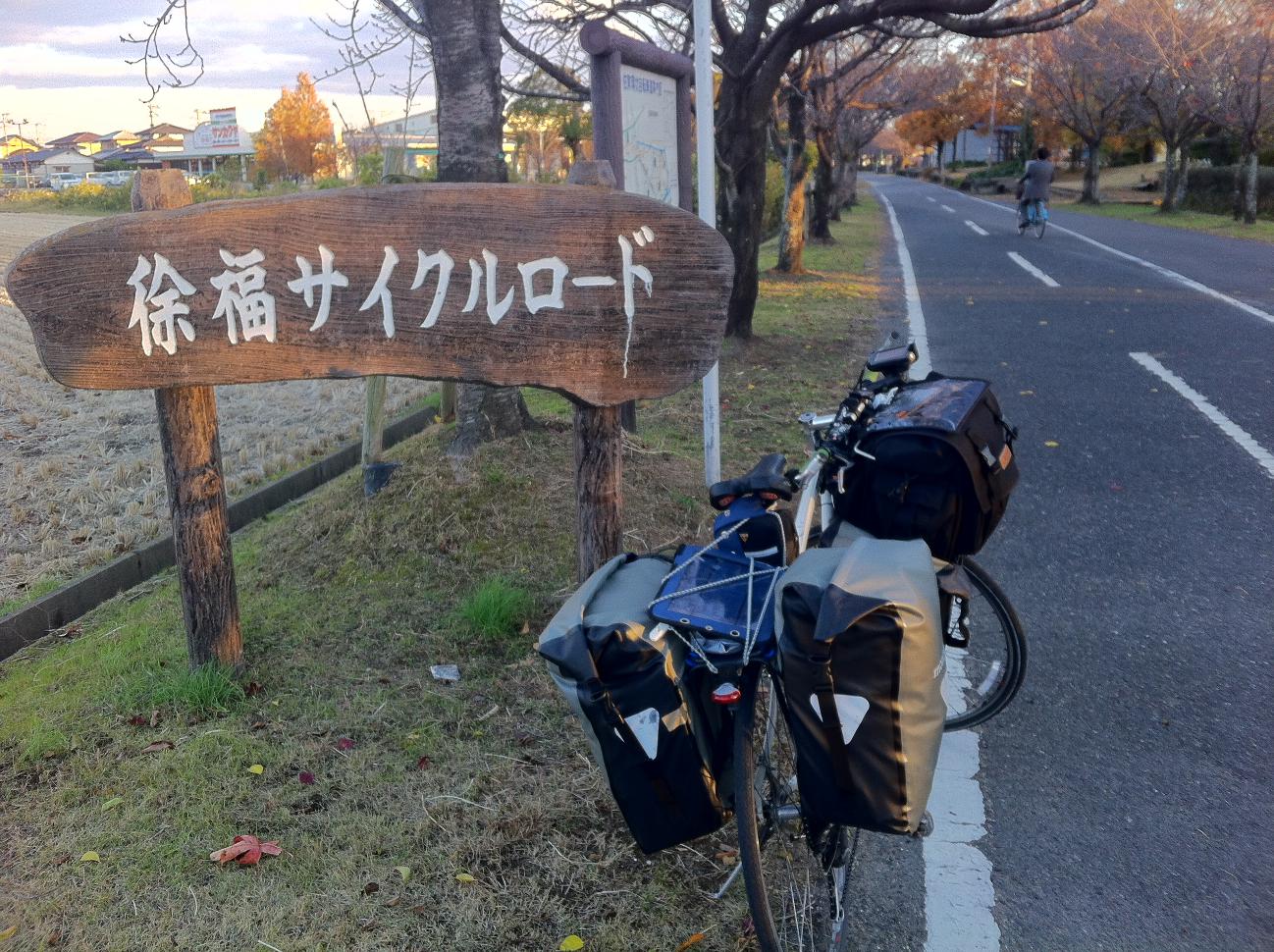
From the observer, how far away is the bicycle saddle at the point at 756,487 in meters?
2.67

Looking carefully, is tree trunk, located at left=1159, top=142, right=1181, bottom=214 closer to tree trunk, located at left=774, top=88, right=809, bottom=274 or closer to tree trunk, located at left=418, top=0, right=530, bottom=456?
tree trunk, located at left=774, top=88, right=809, bottom=274

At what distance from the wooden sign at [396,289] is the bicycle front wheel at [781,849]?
1264 millimetres

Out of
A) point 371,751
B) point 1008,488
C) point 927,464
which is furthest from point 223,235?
point 1008,488

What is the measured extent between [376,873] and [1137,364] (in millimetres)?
8100

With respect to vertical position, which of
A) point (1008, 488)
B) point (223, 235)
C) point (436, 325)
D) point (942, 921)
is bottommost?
point (942, 921)

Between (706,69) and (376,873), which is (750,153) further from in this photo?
(376,873)

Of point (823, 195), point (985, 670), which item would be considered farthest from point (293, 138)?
point (985, 670)

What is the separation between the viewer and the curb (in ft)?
15.6

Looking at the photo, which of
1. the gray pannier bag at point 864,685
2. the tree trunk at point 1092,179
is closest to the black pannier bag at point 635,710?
the gray pannier bag at point 864,685

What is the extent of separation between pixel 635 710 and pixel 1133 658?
8.75 ft

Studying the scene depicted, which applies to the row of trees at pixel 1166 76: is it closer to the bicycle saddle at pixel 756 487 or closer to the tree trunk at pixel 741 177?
the tree trunk at pixel 741 177

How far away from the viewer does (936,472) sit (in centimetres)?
311

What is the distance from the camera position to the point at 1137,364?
352 inches

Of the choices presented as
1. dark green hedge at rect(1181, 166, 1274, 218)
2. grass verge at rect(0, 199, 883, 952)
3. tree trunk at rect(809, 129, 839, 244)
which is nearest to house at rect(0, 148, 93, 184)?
tree trunk at rect(809, 129, 839, 244)
